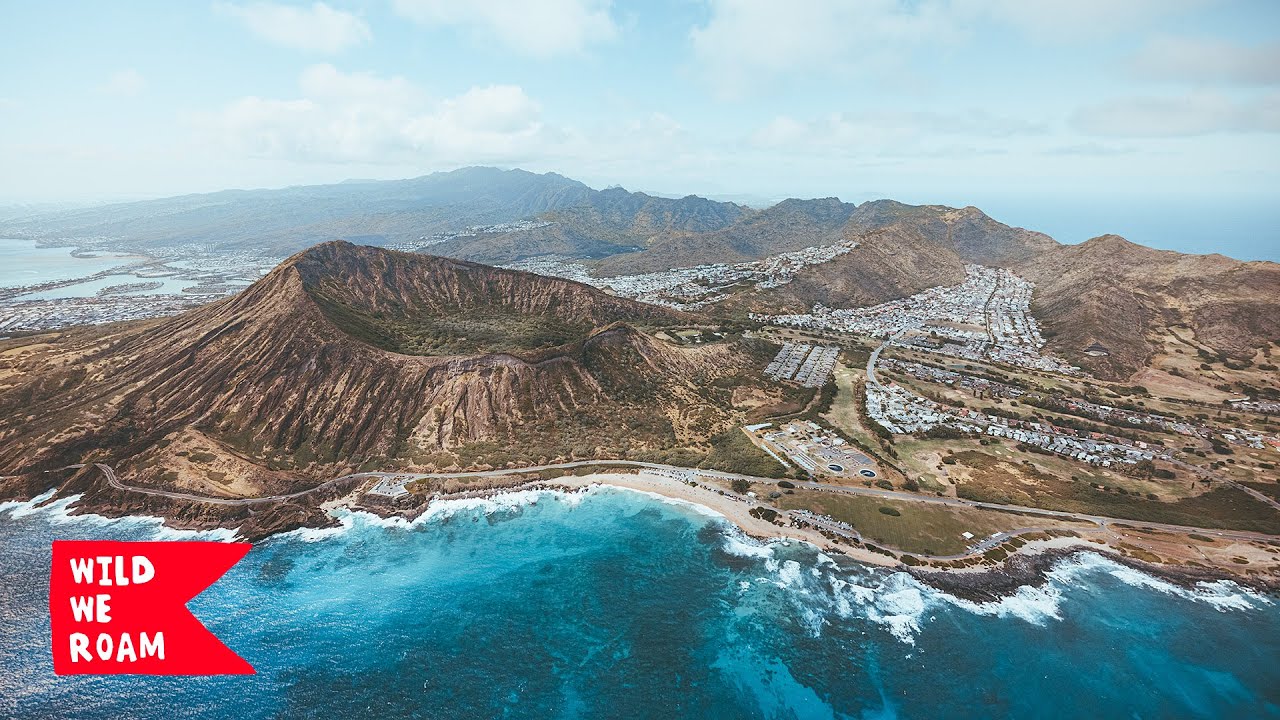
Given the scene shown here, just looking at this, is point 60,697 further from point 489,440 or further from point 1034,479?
point 1034,479

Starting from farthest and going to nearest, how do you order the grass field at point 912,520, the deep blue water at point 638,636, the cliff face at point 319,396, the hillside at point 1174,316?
the hillside at point 1174,316
the cliff face at point 319,396
the grass field at point 912,520
the deep blue water at point 638,636

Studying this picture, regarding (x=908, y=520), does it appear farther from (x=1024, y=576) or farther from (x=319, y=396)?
(x=319, y=396)

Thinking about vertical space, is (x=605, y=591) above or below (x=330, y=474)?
below

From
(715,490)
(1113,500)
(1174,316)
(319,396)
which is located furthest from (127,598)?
(1174,316)

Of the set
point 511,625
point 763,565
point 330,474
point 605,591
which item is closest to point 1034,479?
point 763,565

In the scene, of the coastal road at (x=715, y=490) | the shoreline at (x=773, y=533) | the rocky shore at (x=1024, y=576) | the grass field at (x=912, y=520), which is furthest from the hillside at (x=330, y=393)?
the rocky shore at (x=1024, y=576)

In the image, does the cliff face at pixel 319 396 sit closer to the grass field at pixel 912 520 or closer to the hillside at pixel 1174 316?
the grass field at pixel 912 520
